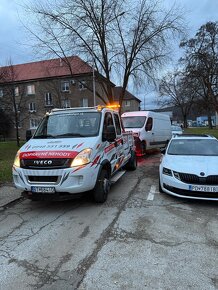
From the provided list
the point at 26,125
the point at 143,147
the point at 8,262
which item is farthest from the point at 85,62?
the point at 26,125

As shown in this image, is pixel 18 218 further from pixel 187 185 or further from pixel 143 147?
pixel 143 147

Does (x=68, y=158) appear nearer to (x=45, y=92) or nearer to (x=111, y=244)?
(x=111, y=244)

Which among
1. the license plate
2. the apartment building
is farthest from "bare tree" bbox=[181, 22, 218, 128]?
the license plate

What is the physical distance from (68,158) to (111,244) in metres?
1.97

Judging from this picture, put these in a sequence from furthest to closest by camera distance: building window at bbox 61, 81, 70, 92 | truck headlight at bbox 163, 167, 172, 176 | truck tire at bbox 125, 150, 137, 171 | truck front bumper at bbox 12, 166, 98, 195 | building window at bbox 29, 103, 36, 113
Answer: building window at bbox 29, 103, 36, 113
building window at bbox 61, 81, 70, 92
truck tire at bbox 125, 150, 137, 171
truck headlight at bbox 163, 167, 172, 176
truck front bumper at bbox 12, 166, 98, 195

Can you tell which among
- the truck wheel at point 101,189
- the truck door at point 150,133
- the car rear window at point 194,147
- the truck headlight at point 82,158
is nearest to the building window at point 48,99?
the truck door at point 150,133

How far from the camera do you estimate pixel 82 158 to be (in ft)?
19.3

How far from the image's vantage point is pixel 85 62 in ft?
73.9

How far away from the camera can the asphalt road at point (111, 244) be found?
356cm

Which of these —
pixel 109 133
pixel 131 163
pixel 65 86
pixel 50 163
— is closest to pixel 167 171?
pixel 109 133

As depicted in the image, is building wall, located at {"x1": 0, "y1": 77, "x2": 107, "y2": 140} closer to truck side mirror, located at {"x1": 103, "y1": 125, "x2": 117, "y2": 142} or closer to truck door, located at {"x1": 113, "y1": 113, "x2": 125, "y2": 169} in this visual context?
truck door, located at {"x1": 113, "y1": 113, "x2": 125, "y2": 169}

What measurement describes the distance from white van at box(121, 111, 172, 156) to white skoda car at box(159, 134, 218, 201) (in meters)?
6.02

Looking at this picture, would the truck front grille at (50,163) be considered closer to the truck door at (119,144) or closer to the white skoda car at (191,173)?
the white skoda car at (191,173)

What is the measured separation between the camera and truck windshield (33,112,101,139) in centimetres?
685
